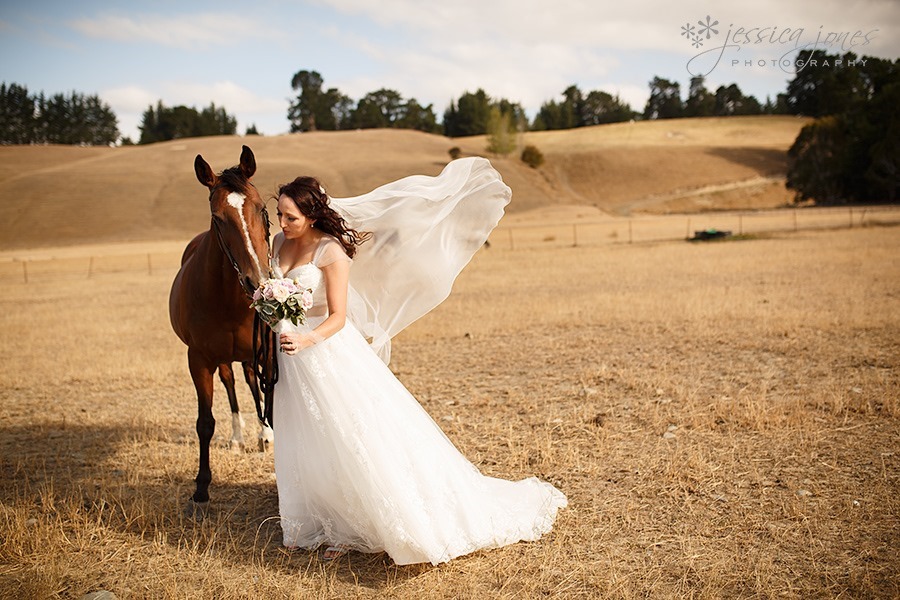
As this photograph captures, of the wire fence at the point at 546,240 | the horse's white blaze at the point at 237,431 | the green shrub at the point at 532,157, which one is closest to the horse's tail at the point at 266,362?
the horse's white blaze at the point at 237,431

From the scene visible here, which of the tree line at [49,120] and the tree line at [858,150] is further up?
the tree line at [49,120]

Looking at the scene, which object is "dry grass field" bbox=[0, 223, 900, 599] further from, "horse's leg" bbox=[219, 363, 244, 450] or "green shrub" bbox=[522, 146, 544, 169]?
"green shrub" bbox=[522, 146, 544, 169]

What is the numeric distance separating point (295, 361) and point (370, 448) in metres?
0.84

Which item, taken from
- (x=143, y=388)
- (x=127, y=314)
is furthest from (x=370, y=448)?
(x=127, y=314)

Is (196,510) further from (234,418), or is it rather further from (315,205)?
(315,205)

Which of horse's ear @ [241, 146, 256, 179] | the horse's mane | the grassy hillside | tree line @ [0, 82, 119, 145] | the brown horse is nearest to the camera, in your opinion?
the brown horse

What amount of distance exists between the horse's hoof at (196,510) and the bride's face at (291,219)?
8.34 feet

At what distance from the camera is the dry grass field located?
4.23 meters

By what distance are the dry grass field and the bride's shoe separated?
0.34ft

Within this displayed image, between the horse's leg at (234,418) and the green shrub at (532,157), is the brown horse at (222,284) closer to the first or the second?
the horse's leg at (234,418)

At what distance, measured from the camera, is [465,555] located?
453cm

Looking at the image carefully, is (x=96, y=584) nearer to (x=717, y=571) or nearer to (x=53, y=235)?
(x=717, y=571)

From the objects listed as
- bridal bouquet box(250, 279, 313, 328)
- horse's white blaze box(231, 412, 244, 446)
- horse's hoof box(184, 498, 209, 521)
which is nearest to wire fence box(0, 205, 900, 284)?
horse's white blaze box(231, 412, 244, 446)

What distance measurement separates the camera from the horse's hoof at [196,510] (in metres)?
5.39
